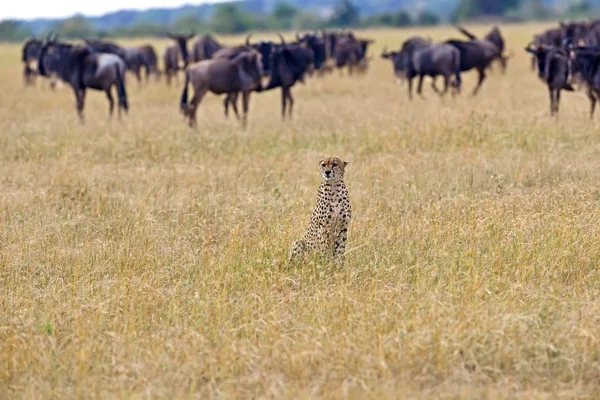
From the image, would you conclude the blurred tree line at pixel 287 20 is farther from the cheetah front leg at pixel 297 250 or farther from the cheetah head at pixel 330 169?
the cheetah head at pixel 330 169

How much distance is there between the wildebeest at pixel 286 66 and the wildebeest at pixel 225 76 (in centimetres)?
94

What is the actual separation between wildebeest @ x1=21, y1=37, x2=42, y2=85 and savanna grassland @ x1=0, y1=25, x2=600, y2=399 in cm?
1519

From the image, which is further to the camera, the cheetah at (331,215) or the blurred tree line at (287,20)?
the blurred tree line at (287,20)

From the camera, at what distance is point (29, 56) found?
91.5 ft

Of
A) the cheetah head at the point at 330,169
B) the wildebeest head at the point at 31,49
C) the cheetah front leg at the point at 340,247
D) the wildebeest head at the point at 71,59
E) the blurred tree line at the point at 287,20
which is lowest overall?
the blurred tree line at the point at 287,20

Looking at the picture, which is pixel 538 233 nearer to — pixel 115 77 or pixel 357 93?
pixel 115 77

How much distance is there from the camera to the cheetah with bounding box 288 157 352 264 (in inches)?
257

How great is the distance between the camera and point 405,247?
7090 mm

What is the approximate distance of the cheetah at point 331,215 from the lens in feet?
21.4

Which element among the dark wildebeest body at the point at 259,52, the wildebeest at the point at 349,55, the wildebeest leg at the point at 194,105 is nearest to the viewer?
the wildebeest leg at the point at 194,105

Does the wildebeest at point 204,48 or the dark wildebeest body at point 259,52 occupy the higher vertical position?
the dark wildebeest body at point 259,52

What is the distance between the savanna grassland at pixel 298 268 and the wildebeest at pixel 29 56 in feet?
49.8

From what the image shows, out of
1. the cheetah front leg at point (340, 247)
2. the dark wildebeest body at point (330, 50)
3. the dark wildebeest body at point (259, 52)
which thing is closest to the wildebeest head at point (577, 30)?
the dark wildebeest body at point (330, 50)

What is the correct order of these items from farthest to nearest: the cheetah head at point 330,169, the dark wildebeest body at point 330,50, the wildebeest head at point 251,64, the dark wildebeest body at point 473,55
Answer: the dark wildebeest body at point 330,50, the dark wildebeest body at point 473,55, the wildebeest head at point 251,64, the cheetah head at point 330,169
